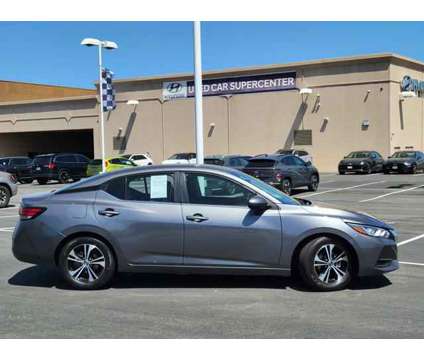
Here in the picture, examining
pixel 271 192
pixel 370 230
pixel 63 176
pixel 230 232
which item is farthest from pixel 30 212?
pixel 63 176

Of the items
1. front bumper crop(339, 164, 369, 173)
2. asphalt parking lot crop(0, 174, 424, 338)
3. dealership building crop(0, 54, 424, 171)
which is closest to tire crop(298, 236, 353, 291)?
asphalt parking lot crop(0, 174, 424, 338)

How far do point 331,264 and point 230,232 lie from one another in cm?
124

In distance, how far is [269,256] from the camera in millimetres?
6516

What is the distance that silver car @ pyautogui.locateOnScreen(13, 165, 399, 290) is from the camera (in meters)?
6.50

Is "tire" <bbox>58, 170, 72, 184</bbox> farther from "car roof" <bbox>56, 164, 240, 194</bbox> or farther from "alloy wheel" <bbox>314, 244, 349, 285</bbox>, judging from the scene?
"alloy wheel" <bbox>314, 244, 349, 285</bbox>

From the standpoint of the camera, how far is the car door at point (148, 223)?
6.62 metres

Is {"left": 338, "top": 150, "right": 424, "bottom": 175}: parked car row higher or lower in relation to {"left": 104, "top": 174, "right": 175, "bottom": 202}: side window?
higher

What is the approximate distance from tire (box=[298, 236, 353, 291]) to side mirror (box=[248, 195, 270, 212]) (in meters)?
0.67

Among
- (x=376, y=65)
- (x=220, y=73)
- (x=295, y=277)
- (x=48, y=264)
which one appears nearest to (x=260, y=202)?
(x=295, y=277)

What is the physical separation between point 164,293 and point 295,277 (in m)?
1.71

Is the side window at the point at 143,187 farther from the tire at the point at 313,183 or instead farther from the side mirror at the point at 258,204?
the tire at the point at 313,183

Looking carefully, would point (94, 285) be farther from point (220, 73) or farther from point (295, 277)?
point (220, 73)

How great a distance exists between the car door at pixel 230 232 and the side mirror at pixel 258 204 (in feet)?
0.21
